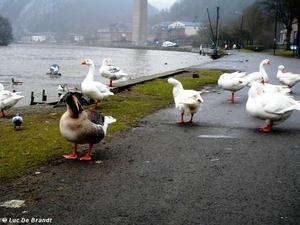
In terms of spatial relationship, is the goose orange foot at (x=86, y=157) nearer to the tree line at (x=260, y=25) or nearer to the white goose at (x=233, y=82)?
the white goose at (x=233, y=82)

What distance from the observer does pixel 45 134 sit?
738 cm

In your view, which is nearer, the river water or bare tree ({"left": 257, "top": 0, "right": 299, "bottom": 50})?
the river water

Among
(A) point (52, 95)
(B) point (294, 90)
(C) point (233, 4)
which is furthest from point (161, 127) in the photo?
(C) point (233, 4)

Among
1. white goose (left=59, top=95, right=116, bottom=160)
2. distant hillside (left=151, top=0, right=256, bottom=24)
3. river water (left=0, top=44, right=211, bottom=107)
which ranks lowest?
river water (left=0, top=44, right=211, bottom=107)

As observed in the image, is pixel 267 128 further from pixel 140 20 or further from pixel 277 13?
pixel 140 20

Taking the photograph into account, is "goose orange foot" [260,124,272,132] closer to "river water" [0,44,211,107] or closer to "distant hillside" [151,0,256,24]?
"river water" [0,44,211,107]

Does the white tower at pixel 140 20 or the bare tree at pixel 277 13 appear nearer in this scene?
the bare tree at pixel 277 13

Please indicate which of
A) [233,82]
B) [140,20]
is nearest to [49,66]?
[233,82]

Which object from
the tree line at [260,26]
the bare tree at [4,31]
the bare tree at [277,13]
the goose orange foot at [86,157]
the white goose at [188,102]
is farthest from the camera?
the bare tree at [4,31]

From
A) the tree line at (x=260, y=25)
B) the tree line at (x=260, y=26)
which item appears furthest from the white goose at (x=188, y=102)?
the tree line at (x=260, y=26)

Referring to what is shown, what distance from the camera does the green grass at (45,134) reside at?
223 inches

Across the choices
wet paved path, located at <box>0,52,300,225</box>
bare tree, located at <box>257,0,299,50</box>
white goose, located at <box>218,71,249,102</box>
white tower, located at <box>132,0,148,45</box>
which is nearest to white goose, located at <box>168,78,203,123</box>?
wet paved path, located at <box>0,52,300,225</box>

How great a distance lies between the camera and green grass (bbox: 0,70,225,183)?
A: 5656mm

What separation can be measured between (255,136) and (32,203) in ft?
15.5
